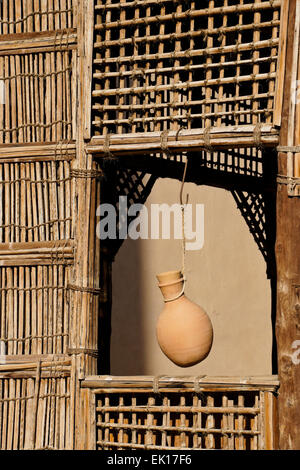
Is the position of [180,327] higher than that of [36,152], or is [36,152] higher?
[36,152]

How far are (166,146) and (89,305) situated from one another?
92 cm

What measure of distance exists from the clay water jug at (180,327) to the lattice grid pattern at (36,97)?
101cm

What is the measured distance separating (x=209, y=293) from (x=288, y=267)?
3506 mm

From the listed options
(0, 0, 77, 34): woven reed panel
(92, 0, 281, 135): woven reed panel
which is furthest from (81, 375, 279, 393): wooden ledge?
(0, 0, 77, 34): woven reed panel

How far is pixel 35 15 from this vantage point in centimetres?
481

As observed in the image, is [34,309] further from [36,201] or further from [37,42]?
[37,42]

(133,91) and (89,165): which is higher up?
(133,91)

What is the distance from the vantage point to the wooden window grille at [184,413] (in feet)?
13.5

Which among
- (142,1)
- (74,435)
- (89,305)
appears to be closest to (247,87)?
(142,1)

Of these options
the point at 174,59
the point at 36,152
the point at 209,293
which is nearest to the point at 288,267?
the point at 174,59

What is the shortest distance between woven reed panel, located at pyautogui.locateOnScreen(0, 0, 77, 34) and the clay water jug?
1.53 metres
